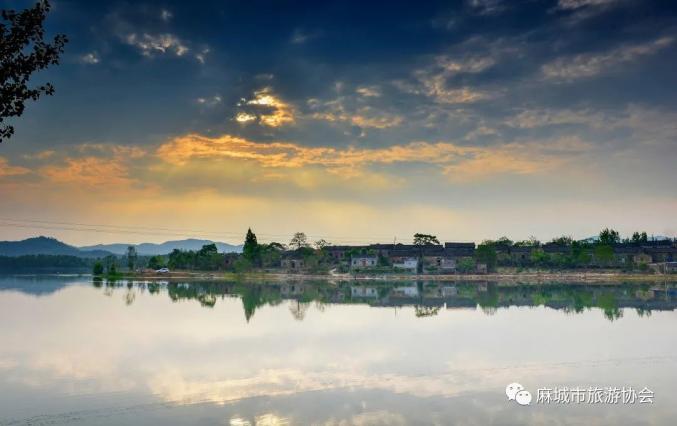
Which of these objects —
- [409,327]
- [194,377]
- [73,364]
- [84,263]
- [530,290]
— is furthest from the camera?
[84,263]

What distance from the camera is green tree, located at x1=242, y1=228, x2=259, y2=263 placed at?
80.1 meters

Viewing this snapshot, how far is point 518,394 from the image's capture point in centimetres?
1282

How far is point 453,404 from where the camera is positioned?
12039 mm

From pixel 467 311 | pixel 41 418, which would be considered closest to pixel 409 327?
pixel 467 311

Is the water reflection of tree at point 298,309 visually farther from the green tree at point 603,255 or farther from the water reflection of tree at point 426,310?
the green tree at point 603,255

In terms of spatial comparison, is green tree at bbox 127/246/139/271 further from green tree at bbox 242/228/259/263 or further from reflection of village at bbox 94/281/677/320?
reflection of village at bbox 94/281/677/320

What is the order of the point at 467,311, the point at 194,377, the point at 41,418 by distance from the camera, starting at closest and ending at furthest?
the point at 41,418, the point at 194,377, the point at 467,311

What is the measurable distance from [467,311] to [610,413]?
73.3ft

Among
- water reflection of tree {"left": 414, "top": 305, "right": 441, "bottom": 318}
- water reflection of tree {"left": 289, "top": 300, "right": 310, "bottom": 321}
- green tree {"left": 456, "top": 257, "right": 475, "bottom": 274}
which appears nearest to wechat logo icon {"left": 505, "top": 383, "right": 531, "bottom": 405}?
water reflection of tree {"left": 289, "top": 300, "right": 310, "bottom": 321}

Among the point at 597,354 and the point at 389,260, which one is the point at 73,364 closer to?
the point at 597,354

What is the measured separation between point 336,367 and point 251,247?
66354 mm

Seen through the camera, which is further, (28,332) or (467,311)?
(467,311)

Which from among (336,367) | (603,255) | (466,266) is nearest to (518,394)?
(336,367)

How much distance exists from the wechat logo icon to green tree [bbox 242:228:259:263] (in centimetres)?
6830
